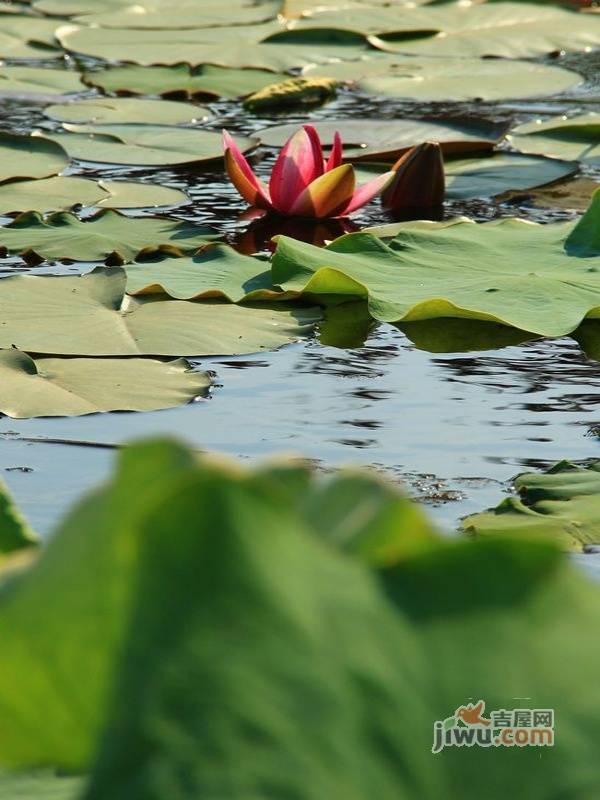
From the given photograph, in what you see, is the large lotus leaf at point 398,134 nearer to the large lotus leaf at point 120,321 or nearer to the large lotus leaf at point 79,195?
the large lotus leaf at point 79,195

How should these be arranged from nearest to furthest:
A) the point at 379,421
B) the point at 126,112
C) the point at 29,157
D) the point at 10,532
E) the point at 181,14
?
1. the point at 10,532
2. the point at 379,421
3. the point at 29,157
4. the point at 126,112
5. the point at 181,14

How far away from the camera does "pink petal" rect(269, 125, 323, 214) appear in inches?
107

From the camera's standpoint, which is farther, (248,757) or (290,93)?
(290,93)

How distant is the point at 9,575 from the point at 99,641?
0.04 m

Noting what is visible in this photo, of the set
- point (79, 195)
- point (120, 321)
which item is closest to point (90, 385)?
point (120, 321)

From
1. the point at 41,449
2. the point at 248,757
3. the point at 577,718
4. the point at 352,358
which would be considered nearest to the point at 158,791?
the point at 248,757

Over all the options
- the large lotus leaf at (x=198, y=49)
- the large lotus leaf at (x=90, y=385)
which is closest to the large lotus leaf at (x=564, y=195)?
the large lotus leaf at (x=90, y=385)

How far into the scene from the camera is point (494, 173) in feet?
10.6

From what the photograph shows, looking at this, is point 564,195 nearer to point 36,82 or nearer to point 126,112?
point 126,112

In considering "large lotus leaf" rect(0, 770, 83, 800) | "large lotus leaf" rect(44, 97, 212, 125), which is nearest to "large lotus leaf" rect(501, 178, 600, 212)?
"large lotus leaf" rect(44, 97, 212, 125)

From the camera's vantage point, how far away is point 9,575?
1.51 feet

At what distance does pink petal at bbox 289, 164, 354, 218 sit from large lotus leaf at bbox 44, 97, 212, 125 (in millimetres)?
1023

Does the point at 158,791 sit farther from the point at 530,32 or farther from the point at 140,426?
the point at 530,32

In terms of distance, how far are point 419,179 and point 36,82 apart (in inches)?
70.6
